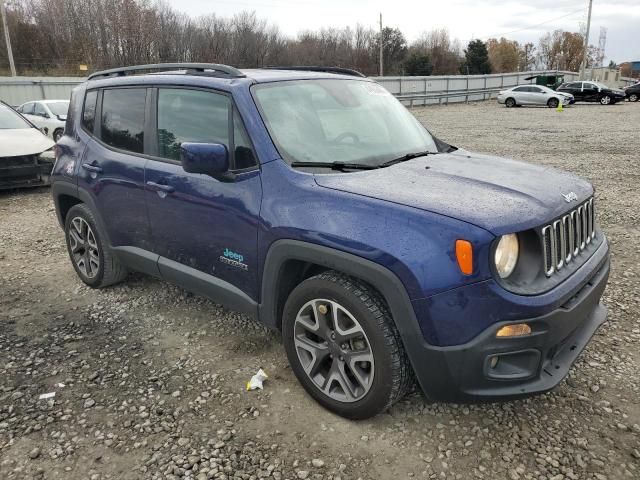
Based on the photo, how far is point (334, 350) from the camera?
2.85 m

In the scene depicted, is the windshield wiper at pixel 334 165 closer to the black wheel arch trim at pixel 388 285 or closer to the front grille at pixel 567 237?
the black wheel arch trim at pixel 388 285

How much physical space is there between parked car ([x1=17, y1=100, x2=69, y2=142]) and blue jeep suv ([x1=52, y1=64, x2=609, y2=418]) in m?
12.1

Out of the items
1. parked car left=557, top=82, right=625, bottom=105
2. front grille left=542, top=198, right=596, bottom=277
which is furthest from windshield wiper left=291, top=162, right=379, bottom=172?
parked car left=557, top=82, right=625, bottom=105

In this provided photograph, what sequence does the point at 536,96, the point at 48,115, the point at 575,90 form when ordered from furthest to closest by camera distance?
the point at 575,90
the point at 536,96
the point at 48,115

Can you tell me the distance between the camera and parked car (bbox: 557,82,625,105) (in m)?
32.2

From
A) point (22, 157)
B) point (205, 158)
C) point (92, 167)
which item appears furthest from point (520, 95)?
point (205, 158)

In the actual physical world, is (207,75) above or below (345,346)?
above

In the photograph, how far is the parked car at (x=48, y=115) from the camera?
1476 centimetres

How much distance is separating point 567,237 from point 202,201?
2.16 meters

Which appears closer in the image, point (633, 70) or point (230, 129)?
point (230, 129)

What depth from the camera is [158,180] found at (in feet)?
12.0

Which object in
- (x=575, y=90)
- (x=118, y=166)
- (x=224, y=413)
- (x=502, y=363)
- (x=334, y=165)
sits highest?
(x=334, y=165)

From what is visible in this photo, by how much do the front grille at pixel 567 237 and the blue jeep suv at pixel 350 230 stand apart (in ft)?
0.05

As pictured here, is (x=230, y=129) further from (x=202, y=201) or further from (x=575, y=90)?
(x=575, y=90)
